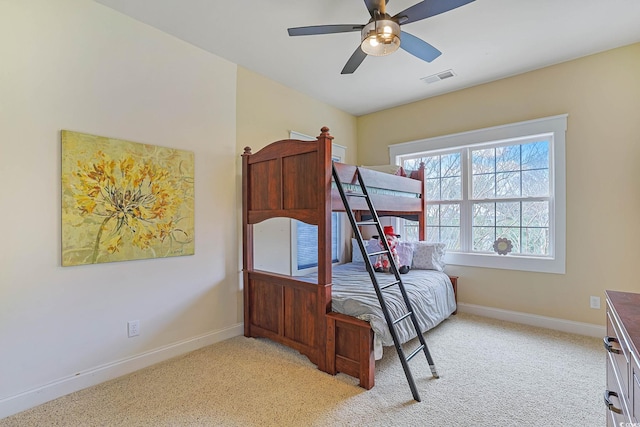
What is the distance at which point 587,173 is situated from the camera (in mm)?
3049

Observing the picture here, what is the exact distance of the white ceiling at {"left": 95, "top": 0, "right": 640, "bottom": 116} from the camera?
90.7 inches

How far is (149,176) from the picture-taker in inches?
99.6

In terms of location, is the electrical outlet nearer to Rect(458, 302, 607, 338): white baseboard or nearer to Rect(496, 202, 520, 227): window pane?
Rect(458, 302, 607, 338): white baseboard

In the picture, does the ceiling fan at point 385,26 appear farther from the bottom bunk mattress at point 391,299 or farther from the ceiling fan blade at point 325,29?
the bottom bunk mattress at point 391,299

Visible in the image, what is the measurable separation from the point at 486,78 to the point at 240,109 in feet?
9.18

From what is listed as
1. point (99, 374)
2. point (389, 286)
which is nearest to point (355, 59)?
point (389, 286)

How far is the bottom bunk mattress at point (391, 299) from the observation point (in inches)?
88.7

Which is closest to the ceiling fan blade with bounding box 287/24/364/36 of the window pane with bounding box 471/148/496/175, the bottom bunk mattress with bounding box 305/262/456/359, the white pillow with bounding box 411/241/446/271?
the bottom bunk mattress with bounding box 305/262/456/359

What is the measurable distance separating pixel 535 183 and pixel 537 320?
1.49m

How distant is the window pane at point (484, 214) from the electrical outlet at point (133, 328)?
12.2 feet

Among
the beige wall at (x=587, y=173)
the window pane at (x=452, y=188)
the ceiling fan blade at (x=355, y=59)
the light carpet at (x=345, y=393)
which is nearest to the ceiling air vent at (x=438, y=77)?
the beige wall at (x=587, y=173)

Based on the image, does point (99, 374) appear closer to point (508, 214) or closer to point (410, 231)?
point (410, 231)

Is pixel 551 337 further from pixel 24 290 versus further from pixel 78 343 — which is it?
pixel 24 290

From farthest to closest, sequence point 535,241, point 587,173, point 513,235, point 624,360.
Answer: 1. point 513,235
2. point 535,241
3. point 587,173
4. point 624,360
